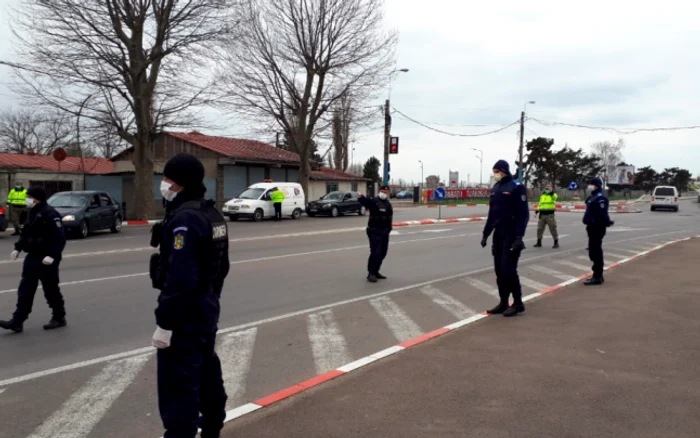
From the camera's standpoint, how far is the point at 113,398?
14.9 ft

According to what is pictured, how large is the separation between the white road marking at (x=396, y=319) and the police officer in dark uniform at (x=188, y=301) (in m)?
3.25

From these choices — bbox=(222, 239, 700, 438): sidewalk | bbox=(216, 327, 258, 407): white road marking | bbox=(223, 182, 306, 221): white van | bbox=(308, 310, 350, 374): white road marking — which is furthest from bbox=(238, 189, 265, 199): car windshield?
bbox=(222, 239, 700, 438): sidewalk

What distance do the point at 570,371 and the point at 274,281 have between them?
6151mm

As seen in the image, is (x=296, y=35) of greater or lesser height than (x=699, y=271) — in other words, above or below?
above

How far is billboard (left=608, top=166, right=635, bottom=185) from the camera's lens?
3438 inches

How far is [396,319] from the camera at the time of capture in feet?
24.5

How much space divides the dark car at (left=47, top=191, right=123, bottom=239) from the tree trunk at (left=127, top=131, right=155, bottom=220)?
557 centimetres

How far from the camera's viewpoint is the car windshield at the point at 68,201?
1861 cm

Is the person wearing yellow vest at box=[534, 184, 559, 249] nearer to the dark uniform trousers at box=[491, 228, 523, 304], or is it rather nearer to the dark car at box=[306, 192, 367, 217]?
the dark uniform trousers at box=[491, 228, 523, 304]

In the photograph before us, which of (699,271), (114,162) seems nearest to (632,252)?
(699,271)

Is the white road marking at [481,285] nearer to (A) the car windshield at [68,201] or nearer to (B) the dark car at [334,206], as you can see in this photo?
(A) the car windshield at [68,201]

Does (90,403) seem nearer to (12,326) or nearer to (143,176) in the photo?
(12,326)

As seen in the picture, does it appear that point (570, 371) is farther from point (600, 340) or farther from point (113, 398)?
point (113, 398)

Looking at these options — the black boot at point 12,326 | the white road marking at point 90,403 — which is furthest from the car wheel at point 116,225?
the white road marking at point 90,403
